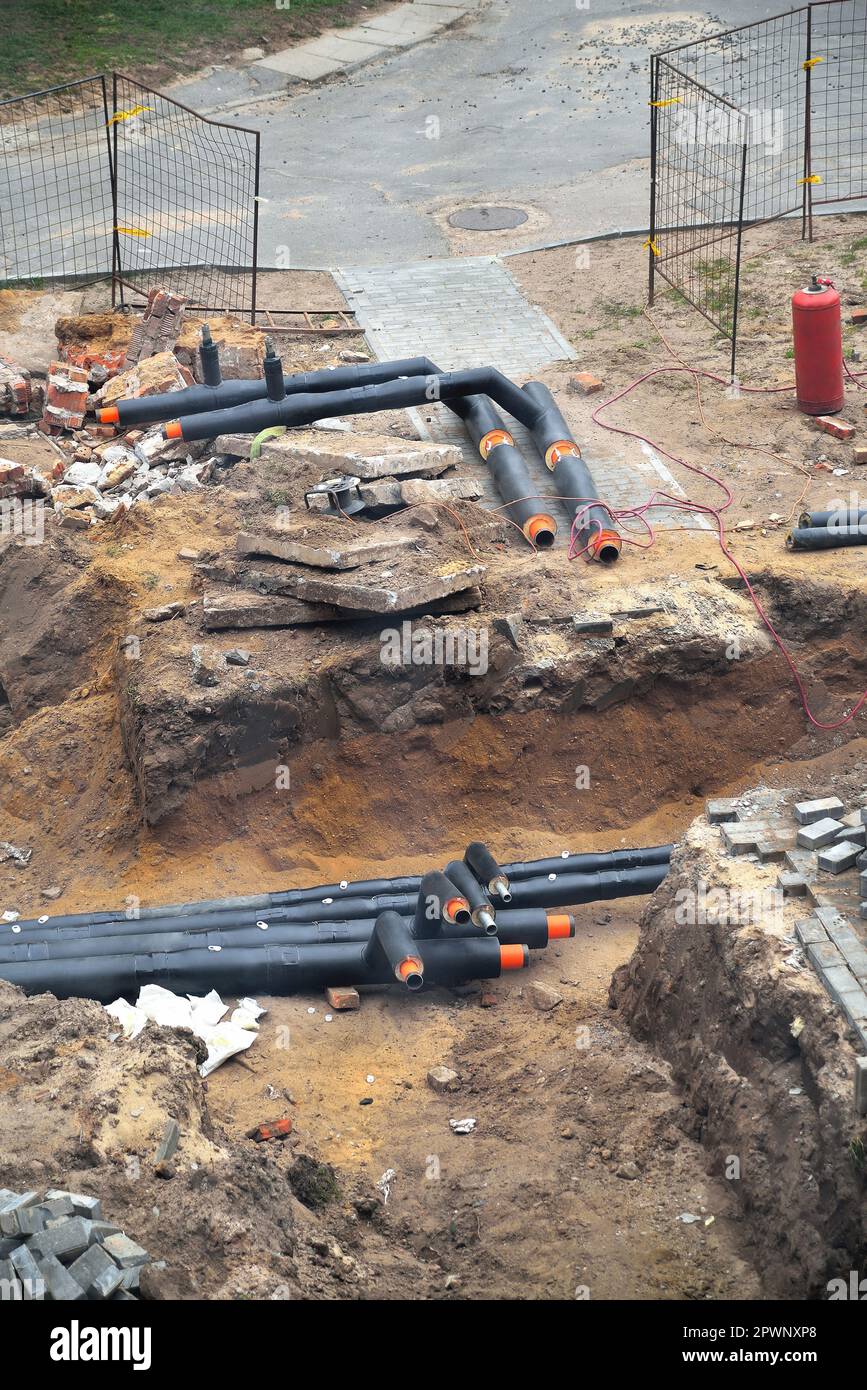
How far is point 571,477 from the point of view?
38.1 feet

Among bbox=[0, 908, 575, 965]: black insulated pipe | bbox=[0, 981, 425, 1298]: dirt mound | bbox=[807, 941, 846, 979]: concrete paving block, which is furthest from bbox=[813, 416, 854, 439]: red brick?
bbox=[0, 981, 425, 1298]: dirt mound

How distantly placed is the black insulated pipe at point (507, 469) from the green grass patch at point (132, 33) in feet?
37.0

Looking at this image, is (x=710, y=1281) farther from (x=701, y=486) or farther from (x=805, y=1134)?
(x=701, y=486)

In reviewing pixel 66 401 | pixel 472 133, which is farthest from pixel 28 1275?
pixel 472 133

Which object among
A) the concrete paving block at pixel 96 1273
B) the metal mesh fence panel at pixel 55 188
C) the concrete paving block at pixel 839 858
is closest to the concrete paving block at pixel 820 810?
the concrete paving block at pixel 839 858

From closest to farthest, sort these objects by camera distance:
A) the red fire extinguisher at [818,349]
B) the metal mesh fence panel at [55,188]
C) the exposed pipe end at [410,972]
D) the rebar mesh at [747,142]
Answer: the exposed pipe end at [410,972], the red fire extinguisher at [818,349], the rebar mesh at [747,142], the metal mesh fence panel at [55,188]

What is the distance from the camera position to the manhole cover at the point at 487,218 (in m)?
17.5

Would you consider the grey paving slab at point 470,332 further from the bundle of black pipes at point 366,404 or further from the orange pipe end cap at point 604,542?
the orange pipe end cap at point 604,542

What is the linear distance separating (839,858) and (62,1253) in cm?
403

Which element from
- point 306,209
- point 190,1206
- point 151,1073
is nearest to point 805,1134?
point 190,1206

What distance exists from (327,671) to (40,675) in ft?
8.55

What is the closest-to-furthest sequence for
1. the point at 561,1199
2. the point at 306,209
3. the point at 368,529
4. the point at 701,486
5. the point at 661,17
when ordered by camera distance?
the point at 561,1199, the point at 368,529, the point at 701,486, the point at 306,209, the point at 661,17

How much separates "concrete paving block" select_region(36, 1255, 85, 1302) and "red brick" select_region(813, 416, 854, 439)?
9859 millimetres

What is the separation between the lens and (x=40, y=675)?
1100 cm
